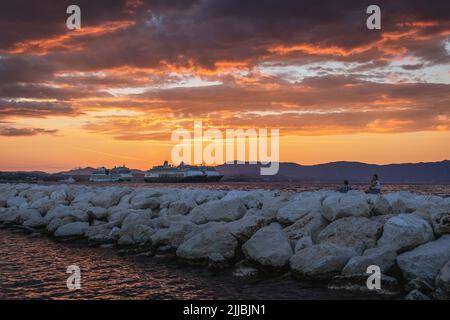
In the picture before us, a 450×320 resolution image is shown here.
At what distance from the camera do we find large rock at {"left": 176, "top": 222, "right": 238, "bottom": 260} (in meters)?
13.7

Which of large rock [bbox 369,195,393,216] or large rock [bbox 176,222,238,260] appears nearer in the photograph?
large rock [bbox 176,222,238,260]

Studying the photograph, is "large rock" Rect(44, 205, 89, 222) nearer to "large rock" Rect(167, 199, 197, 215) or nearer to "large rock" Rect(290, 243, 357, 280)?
"large rock" Rect(167, 199, 197, 215)

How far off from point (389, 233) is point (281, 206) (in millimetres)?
4589

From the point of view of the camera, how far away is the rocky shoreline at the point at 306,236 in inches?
434

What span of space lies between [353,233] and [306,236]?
1.39 m

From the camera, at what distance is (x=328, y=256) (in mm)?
11617

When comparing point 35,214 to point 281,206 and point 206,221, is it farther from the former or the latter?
point 281,206

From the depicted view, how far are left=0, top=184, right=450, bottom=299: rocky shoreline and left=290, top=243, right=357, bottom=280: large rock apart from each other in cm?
2

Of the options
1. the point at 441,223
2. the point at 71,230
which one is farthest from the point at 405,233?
the point at 71,230

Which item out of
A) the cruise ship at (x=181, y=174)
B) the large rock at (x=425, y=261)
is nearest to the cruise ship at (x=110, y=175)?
the cruise ship at (x=181, y=174)

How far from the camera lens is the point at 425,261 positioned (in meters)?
10.9

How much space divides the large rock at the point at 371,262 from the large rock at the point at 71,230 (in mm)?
11978

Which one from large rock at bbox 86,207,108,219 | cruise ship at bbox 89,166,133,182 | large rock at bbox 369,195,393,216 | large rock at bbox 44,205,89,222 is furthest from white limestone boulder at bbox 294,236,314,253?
cruise ship at bbox 89,166,133,182

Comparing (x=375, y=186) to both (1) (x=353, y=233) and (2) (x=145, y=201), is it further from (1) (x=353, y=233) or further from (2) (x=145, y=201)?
(2) (x=145, y=201)
